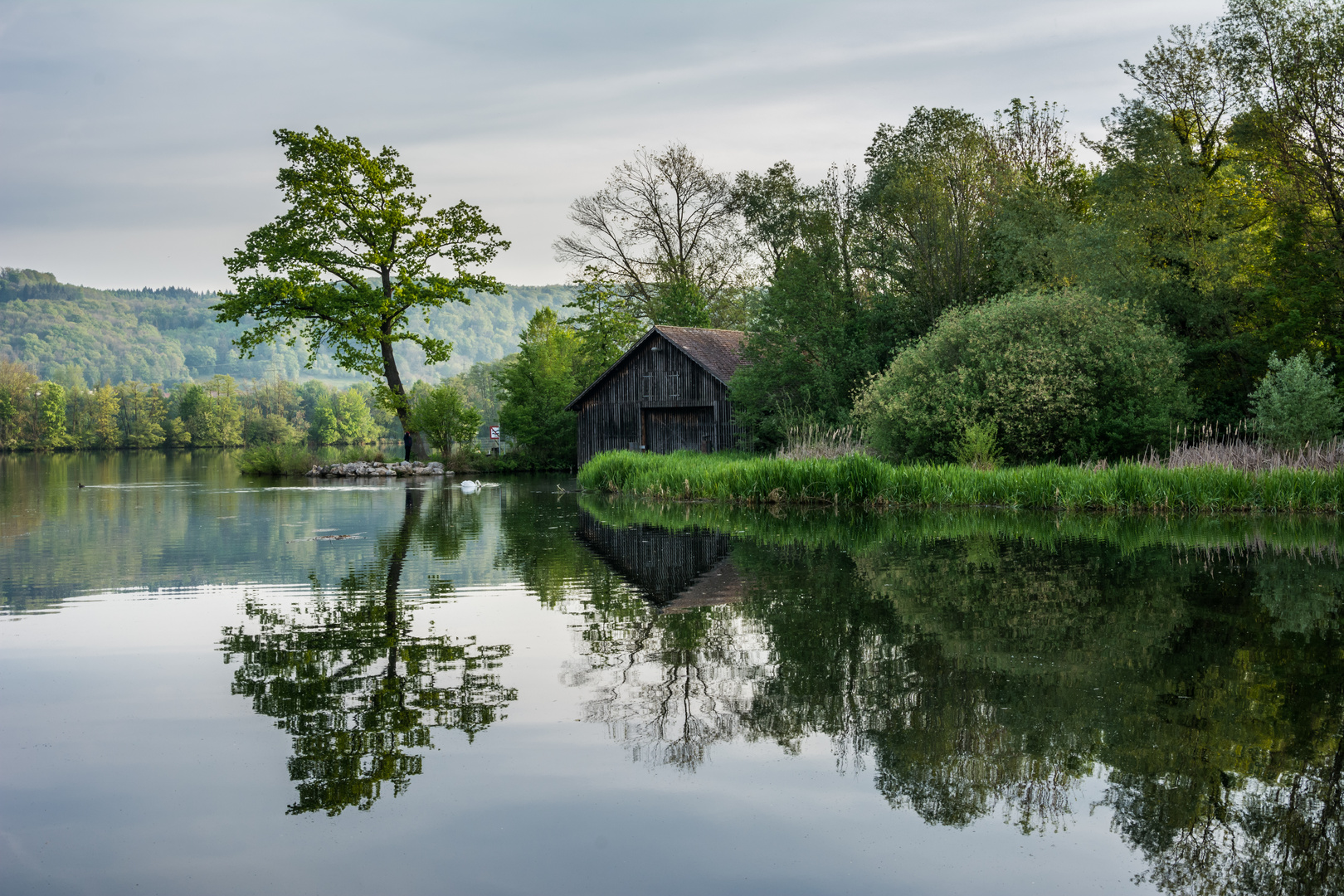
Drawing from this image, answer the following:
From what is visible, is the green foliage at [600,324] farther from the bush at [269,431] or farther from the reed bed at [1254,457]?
the bush at [269,431]

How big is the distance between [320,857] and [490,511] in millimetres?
19347

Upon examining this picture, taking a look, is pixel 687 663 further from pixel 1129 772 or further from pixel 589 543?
pixel 589 543

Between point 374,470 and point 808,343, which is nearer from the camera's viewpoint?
point 808,343

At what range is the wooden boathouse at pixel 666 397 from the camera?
37.6 metres

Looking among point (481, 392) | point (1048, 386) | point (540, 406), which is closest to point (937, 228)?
point (1048, 386)

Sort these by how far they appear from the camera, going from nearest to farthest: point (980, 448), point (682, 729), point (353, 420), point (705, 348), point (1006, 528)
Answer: point (682, 729), point (1006, 528), point (980, 448), point (705, 348), point (353, 420)

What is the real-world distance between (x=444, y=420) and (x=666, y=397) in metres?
13.0

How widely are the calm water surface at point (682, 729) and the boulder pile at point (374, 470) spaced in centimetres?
3208

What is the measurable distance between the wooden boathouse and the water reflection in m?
25.0

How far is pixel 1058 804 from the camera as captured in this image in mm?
4445

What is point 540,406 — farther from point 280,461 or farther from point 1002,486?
point 1002,486

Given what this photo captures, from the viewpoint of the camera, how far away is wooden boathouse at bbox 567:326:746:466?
3759cm

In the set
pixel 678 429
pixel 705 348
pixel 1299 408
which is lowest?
pixel 1299 408

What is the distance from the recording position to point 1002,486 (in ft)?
67.9
